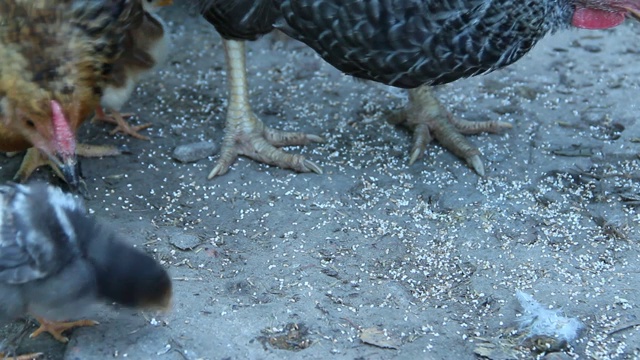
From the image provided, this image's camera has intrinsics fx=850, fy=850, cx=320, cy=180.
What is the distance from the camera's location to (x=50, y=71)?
132 inches

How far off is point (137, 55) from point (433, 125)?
152 cm

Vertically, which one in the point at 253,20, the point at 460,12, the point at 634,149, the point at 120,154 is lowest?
the point at 120,154

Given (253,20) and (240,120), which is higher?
(253,20)

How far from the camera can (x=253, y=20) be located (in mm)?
3789

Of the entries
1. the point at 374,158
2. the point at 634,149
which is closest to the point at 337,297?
the point at 374,158

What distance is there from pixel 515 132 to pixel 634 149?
1.93ft

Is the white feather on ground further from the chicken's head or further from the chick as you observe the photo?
the chick

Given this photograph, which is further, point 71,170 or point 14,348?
point 71,170

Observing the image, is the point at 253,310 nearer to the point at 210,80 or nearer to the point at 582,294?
the point at 582,294

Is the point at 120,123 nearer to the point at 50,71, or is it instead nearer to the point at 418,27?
the point at 50,71

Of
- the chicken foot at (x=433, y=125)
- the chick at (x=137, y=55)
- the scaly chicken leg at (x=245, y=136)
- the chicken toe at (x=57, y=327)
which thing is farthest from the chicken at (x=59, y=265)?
the chicken foot at (x=433, y=125)

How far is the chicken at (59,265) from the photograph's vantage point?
9.14 feet

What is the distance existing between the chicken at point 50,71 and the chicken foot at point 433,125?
63.9 inches

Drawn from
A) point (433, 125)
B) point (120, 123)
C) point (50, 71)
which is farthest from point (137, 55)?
point (433, 125)
